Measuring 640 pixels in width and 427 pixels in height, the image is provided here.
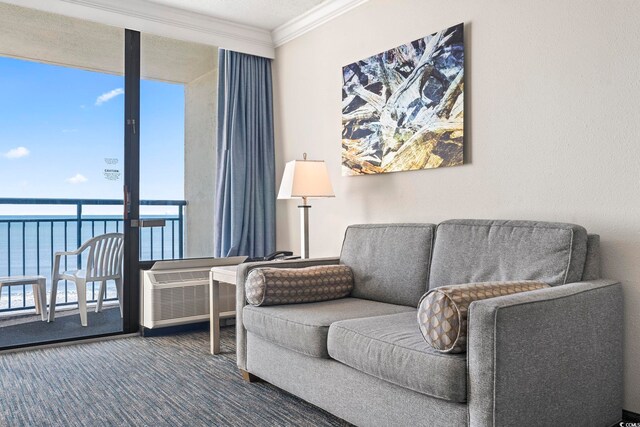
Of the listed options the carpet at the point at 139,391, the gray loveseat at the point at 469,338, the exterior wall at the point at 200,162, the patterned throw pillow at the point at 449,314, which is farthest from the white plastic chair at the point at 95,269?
the patterned throw pillow at the point at 449,314

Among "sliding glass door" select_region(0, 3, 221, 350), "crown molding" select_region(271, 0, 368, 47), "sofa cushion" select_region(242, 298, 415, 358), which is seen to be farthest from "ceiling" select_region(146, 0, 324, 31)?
"sofa cushion" select_region(242, 298, 415, 358)

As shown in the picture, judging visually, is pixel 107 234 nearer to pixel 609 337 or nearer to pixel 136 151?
pixel 136 151

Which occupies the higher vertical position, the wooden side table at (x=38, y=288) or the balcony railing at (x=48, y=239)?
the balcony railing at (x=48, y=239)

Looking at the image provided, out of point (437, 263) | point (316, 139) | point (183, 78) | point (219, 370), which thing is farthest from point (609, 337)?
point (183, 78)

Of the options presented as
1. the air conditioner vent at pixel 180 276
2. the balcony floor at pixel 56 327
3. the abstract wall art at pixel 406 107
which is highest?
the abstract wall art at pixel 406 107

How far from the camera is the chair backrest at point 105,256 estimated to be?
12.2 feet

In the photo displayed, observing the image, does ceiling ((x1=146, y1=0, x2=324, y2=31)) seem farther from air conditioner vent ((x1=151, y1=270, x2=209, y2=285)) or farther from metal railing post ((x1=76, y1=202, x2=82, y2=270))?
air conditioner vent ((x1=151, y1=270, x2=209, y2=285))

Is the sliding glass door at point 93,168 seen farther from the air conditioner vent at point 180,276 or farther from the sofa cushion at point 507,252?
the sofa cushion at point 507,252

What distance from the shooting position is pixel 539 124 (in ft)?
8.21

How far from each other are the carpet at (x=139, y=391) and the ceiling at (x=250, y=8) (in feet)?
8.17

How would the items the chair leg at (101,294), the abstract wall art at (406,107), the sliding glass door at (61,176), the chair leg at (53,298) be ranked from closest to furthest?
the abstract wall art at (406,107) < the sliding glass door at (61,176) < the chair leg at (53,298) < the chair leg at (101,294)

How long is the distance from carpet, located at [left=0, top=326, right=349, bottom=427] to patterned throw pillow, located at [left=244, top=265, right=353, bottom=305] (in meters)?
0.48

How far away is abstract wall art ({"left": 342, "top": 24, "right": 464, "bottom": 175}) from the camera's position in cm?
288

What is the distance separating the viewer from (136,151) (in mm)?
3879
